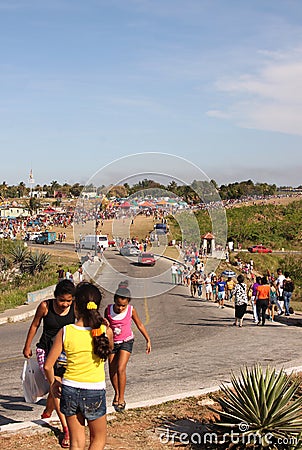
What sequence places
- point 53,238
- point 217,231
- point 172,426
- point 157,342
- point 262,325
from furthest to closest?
point 53,238, point 262,325, point 157,342, point 217,231, point 172,426

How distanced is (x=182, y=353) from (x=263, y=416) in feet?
19.6

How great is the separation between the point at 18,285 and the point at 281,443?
25.5 m

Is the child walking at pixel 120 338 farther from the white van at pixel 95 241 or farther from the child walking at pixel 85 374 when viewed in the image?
the white van at pixel 95 241

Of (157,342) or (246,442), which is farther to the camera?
(157,342)

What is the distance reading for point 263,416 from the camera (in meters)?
5.81

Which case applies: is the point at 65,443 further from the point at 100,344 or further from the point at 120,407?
the point at 100,344

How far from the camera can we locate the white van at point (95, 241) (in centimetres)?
988

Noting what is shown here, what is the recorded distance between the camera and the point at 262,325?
1648cm

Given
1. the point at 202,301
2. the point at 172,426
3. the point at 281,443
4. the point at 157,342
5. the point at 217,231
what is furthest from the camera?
the point at 202,301

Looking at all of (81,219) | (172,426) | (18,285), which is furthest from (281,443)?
(18,285)

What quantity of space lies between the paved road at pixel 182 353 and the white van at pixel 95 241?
348 mm

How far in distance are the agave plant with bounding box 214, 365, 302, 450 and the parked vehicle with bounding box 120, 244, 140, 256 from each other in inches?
139

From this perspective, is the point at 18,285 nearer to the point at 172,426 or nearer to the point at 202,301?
the point at 202,301

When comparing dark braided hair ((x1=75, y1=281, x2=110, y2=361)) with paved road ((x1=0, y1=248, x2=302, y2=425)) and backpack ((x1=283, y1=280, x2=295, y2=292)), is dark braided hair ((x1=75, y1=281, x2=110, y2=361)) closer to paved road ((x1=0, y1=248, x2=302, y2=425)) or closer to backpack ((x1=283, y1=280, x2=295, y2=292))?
paved road ((x1=0, y1=248, x2=302, y2=425))
